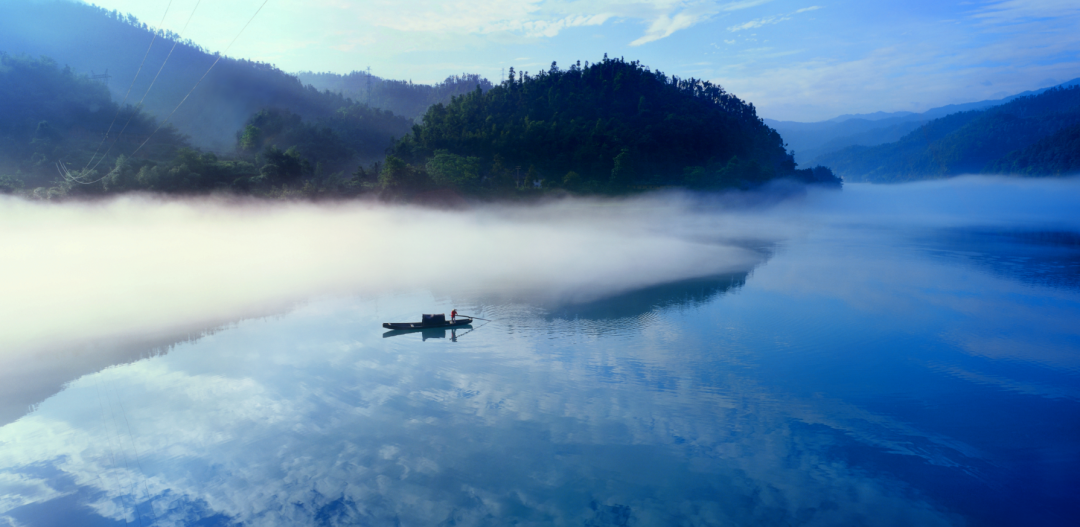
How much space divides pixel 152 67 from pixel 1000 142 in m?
134

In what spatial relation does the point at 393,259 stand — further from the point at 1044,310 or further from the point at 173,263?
the point at 1044,310

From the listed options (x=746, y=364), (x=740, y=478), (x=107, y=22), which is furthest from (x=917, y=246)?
(x=107, y=22)

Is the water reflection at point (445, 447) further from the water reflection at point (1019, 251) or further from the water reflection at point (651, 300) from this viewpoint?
the water reflection at point (1019, 251)

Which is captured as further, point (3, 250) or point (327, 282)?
point (3, 250)

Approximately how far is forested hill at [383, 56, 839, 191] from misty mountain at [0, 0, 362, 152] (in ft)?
103

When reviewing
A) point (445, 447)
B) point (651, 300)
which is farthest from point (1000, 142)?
point (445, 447)

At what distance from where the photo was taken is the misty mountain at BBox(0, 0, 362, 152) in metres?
70.8

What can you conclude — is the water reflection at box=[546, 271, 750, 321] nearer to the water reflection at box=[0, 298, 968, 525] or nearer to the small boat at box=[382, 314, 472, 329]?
the small boat at box=[382, 314, 472, 329]

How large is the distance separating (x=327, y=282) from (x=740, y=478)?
1923cm

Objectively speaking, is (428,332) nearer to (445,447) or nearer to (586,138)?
(445,447)

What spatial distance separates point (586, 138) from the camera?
56500 millimetres

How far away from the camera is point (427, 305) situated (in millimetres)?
18812

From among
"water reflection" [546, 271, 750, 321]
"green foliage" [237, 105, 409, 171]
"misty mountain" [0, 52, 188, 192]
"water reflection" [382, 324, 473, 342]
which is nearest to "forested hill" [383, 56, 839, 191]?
"green foliage" [237, 105, 409, 171]

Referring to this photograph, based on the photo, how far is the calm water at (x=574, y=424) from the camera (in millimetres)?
7863
